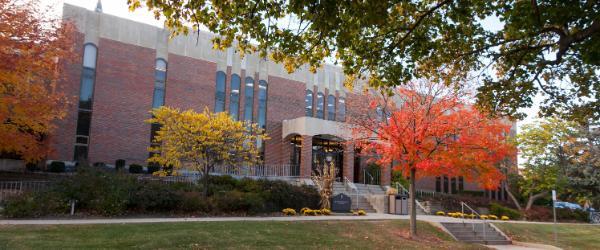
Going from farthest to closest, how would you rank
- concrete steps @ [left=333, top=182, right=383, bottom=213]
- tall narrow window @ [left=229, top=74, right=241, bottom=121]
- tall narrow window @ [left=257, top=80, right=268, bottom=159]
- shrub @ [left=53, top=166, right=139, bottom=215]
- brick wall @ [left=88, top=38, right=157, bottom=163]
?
1. tall narrow window @ [left=257, top=80, right=268, bottom=159]
2. tall narrow window @ [left=229, top=74, right=241, bottom=121]
3. brick wall @ [left=88, top=38, right=157, bottom=163]
4. concrete steps @ [left=333, top=182, right=383, bottom=213]
5. shrub @ [left=53, top=166, right=139, bottom=215]

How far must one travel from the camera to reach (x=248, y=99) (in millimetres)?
32531

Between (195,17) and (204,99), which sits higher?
(204,99)

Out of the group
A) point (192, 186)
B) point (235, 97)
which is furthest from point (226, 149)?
point (235, 97)

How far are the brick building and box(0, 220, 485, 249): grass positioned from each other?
8.64 metres

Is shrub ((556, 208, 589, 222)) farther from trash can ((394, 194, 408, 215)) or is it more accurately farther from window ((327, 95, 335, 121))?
window ((327, 95, 335, 121))

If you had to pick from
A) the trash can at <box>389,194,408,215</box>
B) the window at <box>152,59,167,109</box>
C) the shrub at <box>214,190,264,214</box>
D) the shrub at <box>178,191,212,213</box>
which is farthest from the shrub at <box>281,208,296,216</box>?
the window at <box>152,59,167,109</box>

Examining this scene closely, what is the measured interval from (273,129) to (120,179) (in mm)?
16419

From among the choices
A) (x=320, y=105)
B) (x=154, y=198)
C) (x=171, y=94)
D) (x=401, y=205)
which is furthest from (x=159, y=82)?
(x=401, y=205)

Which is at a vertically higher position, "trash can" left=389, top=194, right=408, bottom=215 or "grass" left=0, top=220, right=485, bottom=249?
"trash can" left=389, top=194, right=408, bottom=215

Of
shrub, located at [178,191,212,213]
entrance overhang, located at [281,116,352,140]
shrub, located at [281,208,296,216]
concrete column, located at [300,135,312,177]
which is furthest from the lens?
entrance overhang, located at [281,116,352,140]

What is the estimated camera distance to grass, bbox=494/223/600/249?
20625mm

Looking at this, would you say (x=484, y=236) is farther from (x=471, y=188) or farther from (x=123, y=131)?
(x=471, y=188)

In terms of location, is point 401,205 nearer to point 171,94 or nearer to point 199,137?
point 199,137

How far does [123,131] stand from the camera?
89.9ft
